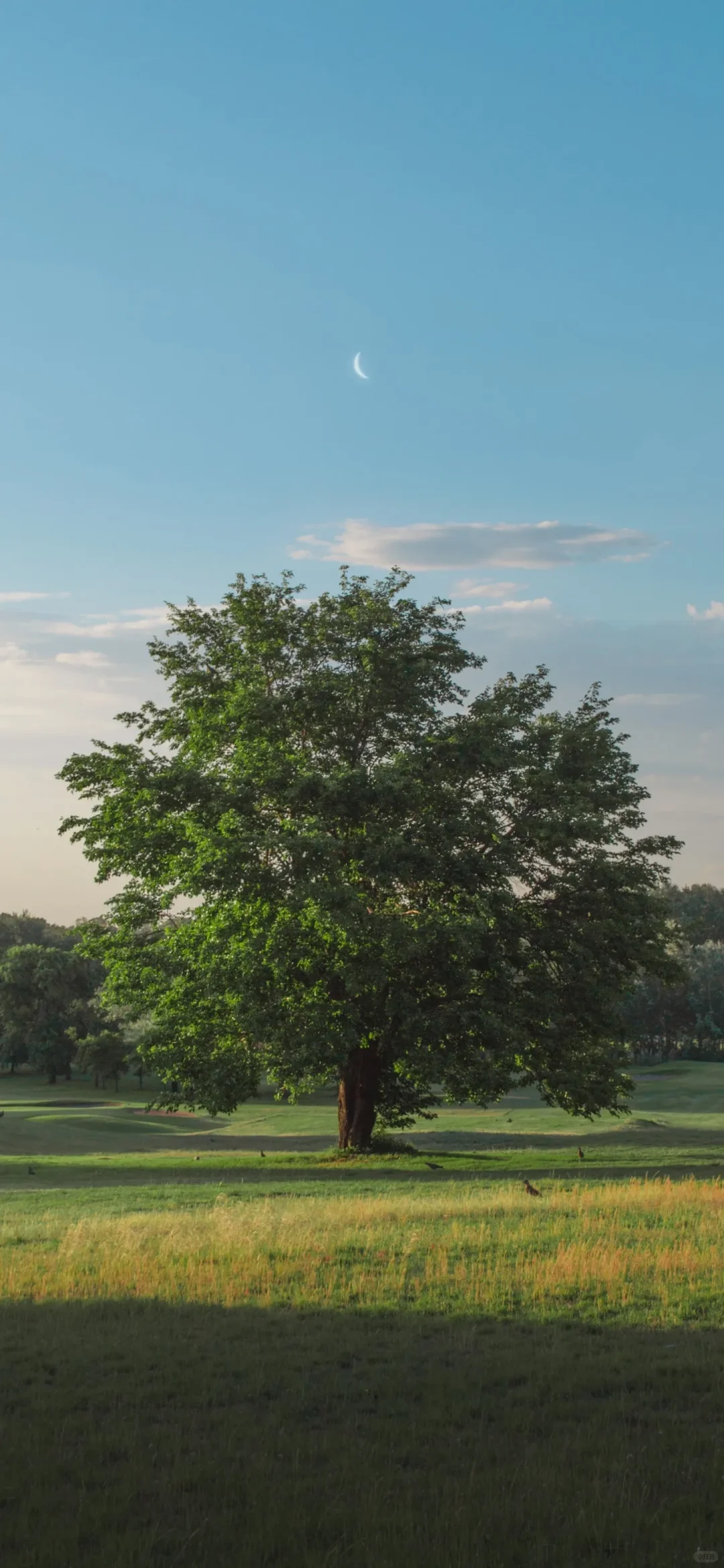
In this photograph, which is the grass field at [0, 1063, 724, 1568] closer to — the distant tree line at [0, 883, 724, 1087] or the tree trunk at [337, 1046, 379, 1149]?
the tree trunk at [337, 1046, 379, 1149]

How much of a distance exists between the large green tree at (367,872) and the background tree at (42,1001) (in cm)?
7033

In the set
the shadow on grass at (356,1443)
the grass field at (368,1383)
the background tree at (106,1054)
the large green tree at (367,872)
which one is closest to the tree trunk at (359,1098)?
the large green tree at (367,872)

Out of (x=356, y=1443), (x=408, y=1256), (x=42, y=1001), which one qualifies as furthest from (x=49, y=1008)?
(x=356, y=1443)

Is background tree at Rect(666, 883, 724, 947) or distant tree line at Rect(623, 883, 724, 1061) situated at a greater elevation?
background tree at Rect(666, 883, 724, 947)

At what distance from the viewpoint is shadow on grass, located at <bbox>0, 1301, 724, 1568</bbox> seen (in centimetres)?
659

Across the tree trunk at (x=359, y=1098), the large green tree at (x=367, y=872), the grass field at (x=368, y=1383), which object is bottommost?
the tree trunk at (x=359, y=1098)

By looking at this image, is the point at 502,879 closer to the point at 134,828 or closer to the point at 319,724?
the point at 319,724

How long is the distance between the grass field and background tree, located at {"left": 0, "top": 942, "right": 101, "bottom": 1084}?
3310 inches

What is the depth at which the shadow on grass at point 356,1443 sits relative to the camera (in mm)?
6586

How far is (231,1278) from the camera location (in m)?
13.7

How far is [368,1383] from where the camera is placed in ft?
31.5

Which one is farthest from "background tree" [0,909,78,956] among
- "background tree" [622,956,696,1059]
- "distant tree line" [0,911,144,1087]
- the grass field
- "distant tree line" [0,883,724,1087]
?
the grass field

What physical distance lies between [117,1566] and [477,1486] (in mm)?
2208

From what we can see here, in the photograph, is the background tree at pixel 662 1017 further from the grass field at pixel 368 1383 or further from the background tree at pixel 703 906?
the grass field at pixel 368 1383
